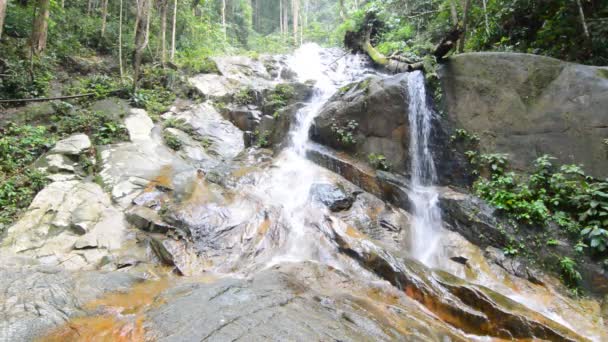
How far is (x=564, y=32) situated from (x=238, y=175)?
936cm

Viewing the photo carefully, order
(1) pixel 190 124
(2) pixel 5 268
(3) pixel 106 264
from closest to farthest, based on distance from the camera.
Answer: (2) pixel 5 268, (3) pixel 106 264, (1) pixel 190 124

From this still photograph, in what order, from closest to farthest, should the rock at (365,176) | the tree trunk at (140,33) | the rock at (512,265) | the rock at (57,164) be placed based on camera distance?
the rock at (512,265)
the rock at (57,164)
the rock at (365,176)
the tree trunk at (140,33)

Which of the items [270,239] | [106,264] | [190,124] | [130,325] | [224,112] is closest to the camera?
[130,325]

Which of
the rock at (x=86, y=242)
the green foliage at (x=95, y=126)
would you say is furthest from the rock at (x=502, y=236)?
the green foliage at (x=95, y=126)

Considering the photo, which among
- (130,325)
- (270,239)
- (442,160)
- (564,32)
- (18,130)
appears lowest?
(270,239)

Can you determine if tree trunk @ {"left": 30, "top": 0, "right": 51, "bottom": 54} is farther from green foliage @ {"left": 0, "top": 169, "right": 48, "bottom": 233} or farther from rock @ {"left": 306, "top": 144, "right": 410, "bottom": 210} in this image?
rock @ {"left": 306, "top": 144, "right": 410, "bottom": 210}

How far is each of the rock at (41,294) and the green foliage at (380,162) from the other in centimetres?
617

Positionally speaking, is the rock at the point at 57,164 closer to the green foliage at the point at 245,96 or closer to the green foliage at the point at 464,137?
the green foliage at the point at 245,96

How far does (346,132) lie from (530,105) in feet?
14.7

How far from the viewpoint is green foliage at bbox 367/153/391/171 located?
8.21 metres

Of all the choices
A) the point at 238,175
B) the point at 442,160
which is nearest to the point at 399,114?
the point at 442,160

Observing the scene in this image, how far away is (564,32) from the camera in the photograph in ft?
25.3

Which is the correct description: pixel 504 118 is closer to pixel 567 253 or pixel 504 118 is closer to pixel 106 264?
pixel 567 253

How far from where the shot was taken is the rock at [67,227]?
4984 mm
